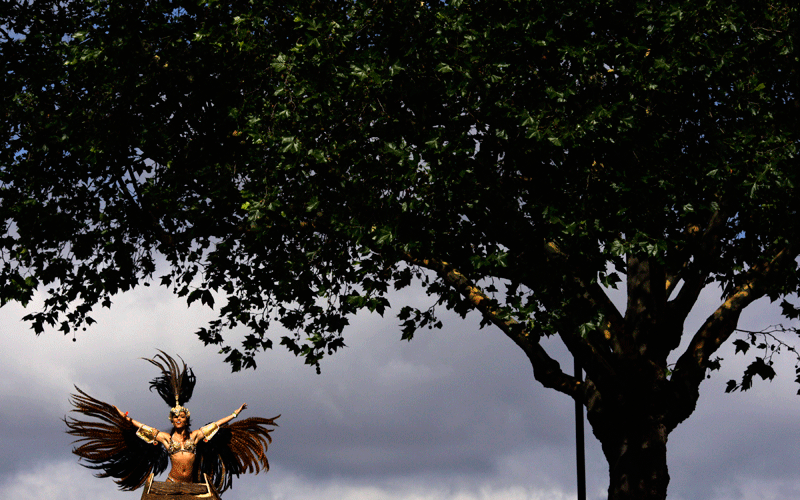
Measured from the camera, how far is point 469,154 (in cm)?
963

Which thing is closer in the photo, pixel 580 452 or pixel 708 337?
pixel 708 337

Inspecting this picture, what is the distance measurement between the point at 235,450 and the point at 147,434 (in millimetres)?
Result: 1387

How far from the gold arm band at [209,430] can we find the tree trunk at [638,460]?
233 inches

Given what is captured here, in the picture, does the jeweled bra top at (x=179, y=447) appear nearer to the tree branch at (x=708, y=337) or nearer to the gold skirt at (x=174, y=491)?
the gold skirt at (x=174, y=491)

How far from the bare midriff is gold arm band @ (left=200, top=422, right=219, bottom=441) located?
0.38 metres

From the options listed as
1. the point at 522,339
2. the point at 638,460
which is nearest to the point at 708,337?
the point at 638,460

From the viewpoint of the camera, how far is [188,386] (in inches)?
516

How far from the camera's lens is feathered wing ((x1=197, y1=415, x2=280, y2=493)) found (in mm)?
13023

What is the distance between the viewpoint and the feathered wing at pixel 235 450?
13.0 metres

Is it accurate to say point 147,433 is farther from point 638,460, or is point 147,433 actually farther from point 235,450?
point 638,460

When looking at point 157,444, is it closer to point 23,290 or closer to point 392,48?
point 23,290

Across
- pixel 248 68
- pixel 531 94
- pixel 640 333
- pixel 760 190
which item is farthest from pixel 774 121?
pixel 248 68

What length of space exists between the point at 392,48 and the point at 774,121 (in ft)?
14.6

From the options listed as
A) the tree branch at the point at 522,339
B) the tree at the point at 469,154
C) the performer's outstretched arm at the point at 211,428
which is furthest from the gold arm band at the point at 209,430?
the tree branch at the point at 522,339
